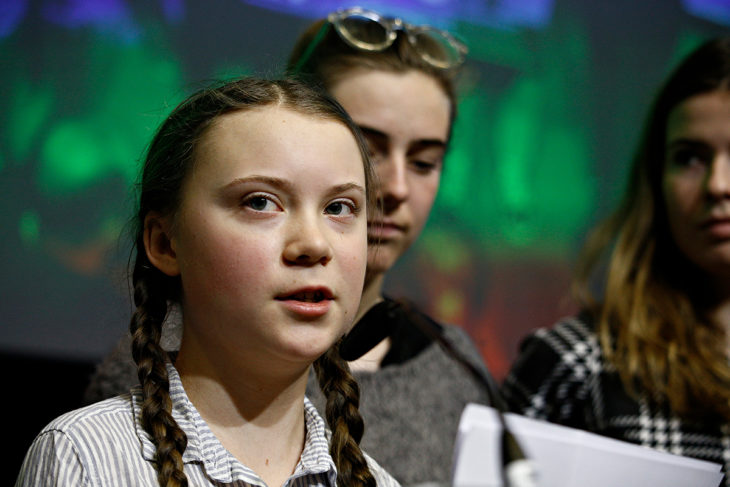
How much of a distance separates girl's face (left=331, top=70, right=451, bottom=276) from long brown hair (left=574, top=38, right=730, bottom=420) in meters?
0.41

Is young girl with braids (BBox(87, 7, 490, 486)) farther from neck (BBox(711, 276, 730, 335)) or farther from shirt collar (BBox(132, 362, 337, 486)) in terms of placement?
neck (BBox(711, 276, 730, 335))

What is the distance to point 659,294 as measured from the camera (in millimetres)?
1395

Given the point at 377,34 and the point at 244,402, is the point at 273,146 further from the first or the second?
the point at 377,34

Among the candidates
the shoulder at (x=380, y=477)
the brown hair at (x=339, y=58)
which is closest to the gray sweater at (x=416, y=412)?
the shoulder at (x=380, y=477)

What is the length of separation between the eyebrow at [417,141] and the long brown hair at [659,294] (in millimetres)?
430

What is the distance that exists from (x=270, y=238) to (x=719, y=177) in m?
0.84

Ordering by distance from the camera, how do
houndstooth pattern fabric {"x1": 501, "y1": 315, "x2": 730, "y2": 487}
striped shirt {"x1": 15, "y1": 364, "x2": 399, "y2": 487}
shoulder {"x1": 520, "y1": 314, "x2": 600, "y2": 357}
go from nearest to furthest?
striped shirt {"x1": 15, "y1": 364, "x2": 399, "y2": 487}, houndstooth pattern fabric {"x1": 501, "y1": 315, "x2": 730, "y2": 487}, shoulder {"x1": 520, "y1": 314, "x2": 600, "y2": 357}

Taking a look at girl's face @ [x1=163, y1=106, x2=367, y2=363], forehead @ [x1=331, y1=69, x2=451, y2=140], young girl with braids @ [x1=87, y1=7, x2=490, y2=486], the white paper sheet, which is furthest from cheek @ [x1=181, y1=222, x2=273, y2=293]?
forehead @ [x1=331, y1=69, x2=451, y2=140]

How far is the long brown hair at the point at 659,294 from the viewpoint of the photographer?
4.19 feet

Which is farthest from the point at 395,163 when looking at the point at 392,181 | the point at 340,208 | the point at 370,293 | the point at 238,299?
the point at 238,299

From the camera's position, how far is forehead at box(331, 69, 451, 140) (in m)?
1.16

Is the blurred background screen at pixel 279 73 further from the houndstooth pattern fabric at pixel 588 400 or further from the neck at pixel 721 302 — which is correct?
the neck at pixel 721 302

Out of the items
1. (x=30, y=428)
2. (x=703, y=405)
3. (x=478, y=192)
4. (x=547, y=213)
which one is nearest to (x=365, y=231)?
(x=30, y=428)

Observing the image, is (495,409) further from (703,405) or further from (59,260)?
(59,260)
